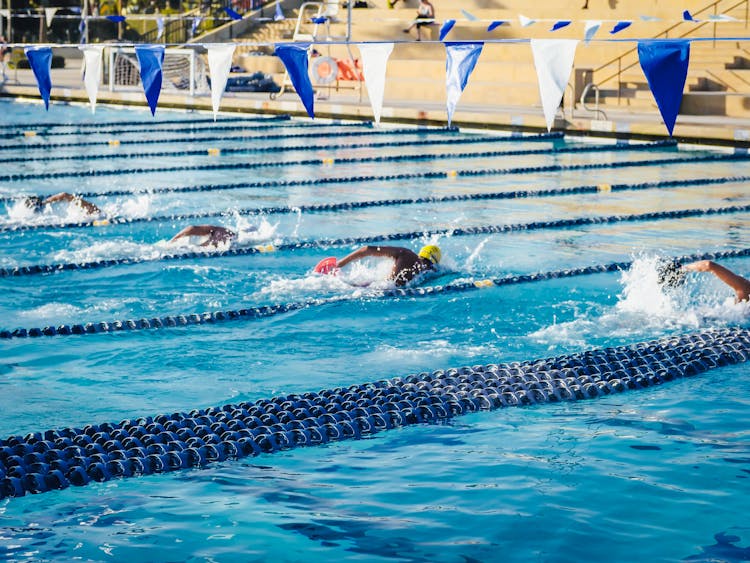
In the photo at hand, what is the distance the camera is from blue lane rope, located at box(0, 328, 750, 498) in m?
3.84

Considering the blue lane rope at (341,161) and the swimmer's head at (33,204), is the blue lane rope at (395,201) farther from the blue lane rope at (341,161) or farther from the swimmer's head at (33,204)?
the blue lane rope at (341,161)

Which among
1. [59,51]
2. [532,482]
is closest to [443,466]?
[532,482]

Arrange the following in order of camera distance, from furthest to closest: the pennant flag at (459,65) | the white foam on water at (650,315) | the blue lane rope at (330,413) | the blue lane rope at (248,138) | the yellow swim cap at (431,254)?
the blue lane rope at (248,138), the pennant flag at (459,65), the yellow swim cap at (431,254), the white foam on water at (650,315), the blue lane rope at (330,413)

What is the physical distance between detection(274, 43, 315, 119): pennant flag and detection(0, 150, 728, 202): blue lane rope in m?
2.12

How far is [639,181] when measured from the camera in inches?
451

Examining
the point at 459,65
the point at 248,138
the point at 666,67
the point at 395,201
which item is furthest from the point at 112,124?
the point at 666,67

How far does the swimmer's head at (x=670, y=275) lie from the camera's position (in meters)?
6.17

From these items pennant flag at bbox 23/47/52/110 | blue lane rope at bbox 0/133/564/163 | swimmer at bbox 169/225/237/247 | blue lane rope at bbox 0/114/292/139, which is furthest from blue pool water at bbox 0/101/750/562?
blue lane rope at bbox 0/114/292/139

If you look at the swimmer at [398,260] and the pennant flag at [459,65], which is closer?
the swimmer at [398,260]

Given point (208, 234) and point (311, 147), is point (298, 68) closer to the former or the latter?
point (208, 234)

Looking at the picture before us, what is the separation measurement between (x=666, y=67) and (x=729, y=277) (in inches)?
73.6

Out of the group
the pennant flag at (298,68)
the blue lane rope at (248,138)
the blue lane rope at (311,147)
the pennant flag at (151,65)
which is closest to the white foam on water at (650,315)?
the pennant flag at (298,68)

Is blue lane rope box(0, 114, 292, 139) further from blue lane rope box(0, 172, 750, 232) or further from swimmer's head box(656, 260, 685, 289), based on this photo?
swimmer's head box(656, 260, 685, 289)

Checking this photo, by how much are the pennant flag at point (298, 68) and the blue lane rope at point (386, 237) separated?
4.36ft
